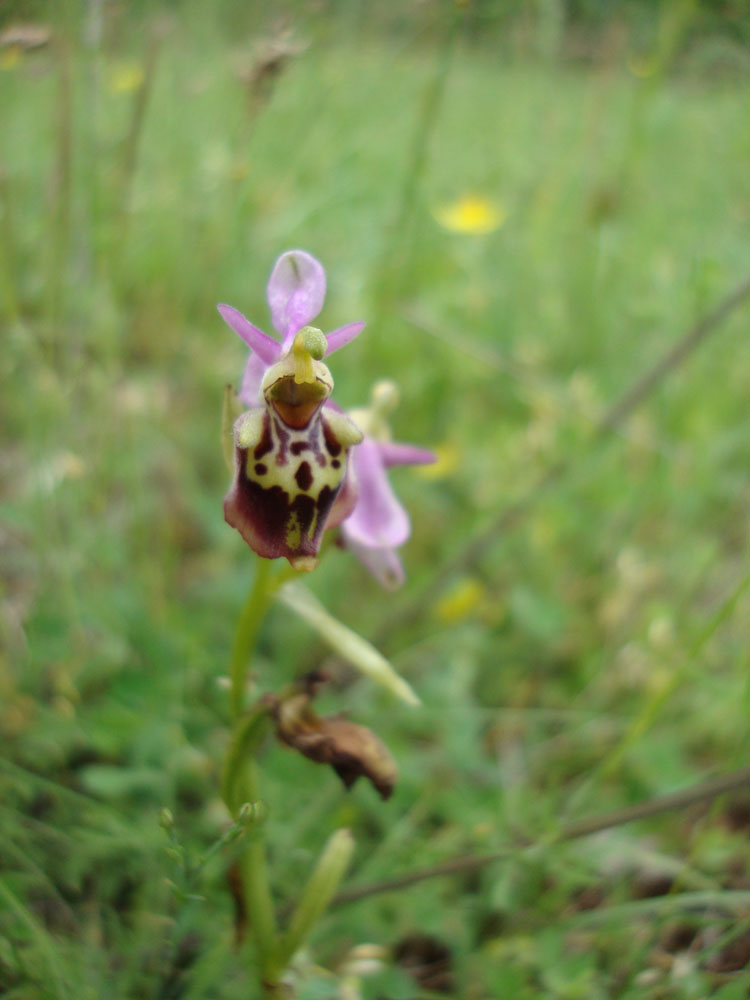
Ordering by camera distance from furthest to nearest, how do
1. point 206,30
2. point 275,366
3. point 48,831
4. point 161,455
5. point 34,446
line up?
point 206,30, point 161,455, point 34,446, point 48,831, point 275,366

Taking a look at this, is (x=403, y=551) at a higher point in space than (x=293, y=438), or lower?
higher

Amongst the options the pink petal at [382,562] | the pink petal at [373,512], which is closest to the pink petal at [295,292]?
the pink petal at [373,512]

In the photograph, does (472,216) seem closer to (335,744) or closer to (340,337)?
(340,337)

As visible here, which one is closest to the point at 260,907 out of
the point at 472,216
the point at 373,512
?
the point at 373,512

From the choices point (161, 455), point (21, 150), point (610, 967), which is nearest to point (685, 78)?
point (161, 455)

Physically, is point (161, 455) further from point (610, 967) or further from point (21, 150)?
point (610, 967)

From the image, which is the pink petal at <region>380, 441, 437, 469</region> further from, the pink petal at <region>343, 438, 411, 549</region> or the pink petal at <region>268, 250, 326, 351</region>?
the pink petal at <region>268, 250, 326, 351</region>
